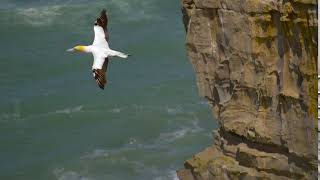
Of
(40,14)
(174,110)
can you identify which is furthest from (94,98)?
(40,14)

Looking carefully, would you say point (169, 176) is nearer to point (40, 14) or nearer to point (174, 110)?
point (174, 110)

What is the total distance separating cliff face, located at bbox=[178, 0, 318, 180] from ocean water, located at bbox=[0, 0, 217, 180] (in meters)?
6.65

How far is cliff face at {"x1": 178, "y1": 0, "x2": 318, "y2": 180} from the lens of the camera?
1170 cm

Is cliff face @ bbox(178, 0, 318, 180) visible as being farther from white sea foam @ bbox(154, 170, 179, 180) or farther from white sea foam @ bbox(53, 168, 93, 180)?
white sea foam @ bbox(53, 168, 93, 180)

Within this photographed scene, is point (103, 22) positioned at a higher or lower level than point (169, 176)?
higher

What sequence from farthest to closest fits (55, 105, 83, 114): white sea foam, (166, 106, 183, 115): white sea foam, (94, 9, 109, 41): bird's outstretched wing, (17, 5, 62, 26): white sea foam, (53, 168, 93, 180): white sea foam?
(17, 5, 62, 26): white sea foam, (55, 105, 83, 114): white sea foam, (166, 106, 183, 115): white sea foam, (53, 168, 93, 180): white sea foam, (94, 9, 109, 41): bird's outstretched wing

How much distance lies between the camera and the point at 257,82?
12.8m

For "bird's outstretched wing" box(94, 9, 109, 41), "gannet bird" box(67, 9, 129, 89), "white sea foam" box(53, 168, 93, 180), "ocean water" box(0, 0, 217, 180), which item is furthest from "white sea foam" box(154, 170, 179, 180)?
"gannet bird" box(67, 9, 129, 89)

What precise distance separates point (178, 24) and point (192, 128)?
32.0 feet

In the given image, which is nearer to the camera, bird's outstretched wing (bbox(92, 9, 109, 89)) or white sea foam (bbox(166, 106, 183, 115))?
bird's outstretched wing (bbox(92, 9, 109, 89))

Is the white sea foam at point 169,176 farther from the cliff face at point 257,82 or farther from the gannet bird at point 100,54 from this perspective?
the gannet bird at point 100,54

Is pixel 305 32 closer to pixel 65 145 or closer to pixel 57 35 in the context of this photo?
pixel 65 145

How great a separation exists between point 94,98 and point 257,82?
14.4 metres

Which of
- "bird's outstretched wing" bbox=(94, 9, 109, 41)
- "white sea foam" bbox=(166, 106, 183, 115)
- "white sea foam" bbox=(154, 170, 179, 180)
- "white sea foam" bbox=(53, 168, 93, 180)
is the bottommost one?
"white sea foam" bbox=(53, 168, 93, 180)
